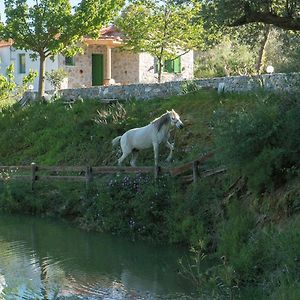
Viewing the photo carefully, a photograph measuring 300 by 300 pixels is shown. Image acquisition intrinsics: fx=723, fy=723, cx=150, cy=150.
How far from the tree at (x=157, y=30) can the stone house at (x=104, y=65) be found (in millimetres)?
2705

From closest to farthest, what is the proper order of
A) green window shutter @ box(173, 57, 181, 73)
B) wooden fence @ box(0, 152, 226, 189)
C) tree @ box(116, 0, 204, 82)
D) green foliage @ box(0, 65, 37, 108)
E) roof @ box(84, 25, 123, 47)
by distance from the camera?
wooden fence @ box(0, 152, 226, 189)
green foliage @ box(0, 65, 37, 108)
tree @ box(116, 0, 204, 82)
roof @ box(84, 25, 123, 47)
green window shutter @ box(173, 57, 181, 73)

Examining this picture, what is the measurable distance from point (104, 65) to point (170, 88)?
19.4 metres

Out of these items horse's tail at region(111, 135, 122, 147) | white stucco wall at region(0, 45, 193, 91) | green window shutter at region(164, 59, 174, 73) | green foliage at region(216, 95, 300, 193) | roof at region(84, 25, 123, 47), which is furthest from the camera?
green window shutter at region(164, 59, 174, 73)

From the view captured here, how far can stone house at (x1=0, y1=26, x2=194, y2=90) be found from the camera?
141 feet

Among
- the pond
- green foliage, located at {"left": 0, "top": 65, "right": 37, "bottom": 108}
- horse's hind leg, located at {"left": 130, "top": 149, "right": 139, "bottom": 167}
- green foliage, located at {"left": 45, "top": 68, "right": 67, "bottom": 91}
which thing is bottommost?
the pond

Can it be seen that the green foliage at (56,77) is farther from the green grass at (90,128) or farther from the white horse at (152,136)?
the white horse at (152,136)

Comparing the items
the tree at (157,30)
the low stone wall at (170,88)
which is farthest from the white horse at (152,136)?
the tree at (157,30)

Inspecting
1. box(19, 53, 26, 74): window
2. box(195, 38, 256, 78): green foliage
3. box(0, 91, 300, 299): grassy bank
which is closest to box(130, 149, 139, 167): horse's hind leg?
box(0, 91, 300, 299): grassy bank

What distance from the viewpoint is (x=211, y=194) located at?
53.0 feet

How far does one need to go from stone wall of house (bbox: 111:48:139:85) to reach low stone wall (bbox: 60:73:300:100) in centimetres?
1439

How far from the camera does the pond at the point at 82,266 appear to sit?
488 inches

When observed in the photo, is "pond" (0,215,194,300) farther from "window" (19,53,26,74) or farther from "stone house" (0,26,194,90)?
"window" (19,53,26,74)

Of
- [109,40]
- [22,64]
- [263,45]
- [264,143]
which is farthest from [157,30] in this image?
[264,143]

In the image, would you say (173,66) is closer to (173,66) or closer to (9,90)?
(173,66)
